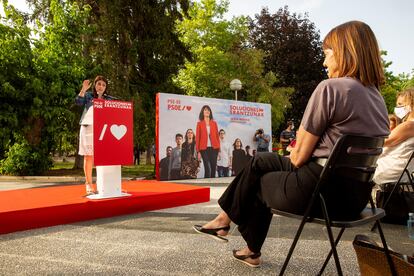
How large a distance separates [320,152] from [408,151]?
8.65 ft

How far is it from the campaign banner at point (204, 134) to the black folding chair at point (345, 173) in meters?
8.21

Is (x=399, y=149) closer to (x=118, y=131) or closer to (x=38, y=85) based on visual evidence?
(x=118, y=131)

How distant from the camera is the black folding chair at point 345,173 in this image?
197cm

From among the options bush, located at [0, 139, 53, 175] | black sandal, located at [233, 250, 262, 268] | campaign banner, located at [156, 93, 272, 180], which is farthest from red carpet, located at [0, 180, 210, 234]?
bush, located at [0, 139, 53, 175]

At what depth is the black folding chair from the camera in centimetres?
197

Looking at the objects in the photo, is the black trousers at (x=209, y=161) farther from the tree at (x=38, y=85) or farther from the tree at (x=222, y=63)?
the tree at (x=222, y=63)

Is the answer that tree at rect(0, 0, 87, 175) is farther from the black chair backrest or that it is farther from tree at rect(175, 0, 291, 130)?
the black chair backrest

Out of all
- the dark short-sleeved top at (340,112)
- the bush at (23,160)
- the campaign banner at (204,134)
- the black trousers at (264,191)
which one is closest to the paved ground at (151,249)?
the black trousers at (264,191)

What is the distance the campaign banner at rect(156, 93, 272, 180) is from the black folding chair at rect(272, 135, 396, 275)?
8.21m

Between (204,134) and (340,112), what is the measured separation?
361 inches

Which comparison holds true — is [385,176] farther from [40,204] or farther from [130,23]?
[130,23]

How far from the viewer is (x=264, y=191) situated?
239 cm

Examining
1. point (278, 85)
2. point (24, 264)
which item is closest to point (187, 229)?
point (24, 264)

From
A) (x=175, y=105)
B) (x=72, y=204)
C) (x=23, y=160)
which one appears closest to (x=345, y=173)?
(x=72, y=204)
